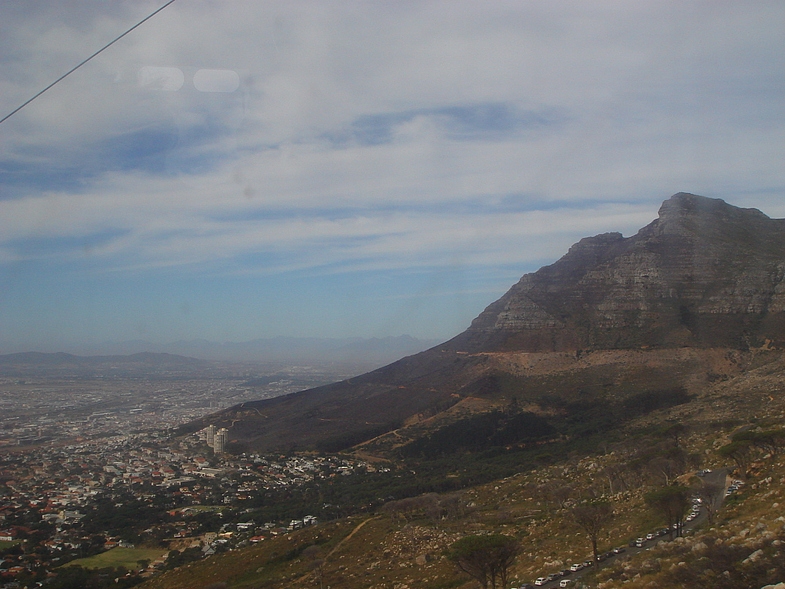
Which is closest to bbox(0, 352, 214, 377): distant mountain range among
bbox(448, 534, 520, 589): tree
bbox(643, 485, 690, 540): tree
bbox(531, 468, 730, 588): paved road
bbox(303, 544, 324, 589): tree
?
bbox(303, 544, 324, 589): tree

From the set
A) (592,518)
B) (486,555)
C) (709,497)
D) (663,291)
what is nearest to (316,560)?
(486,555)

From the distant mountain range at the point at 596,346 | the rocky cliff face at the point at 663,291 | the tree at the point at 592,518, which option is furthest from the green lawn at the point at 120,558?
the rocky cliff face at the point at 663,291

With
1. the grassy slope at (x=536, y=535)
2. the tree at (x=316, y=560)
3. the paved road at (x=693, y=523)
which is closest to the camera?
the grassy slope at (x=536, y=535)

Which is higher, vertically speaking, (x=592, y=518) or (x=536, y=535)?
(x=592, y=518)

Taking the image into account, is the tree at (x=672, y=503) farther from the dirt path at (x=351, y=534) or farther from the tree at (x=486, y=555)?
the dirt path at (x=351, y=534)

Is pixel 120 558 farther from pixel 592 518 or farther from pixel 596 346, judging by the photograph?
pixel 596 346

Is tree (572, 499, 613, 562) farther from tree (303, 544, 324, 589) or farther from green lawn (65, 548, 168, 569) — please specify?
green lawn (65, 548, 168, 569)
